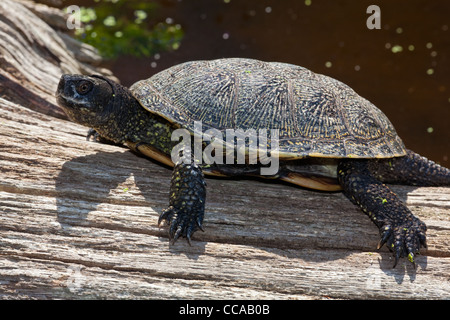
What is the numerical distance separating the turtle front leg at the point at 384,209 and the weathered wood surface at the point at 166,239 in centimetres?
11

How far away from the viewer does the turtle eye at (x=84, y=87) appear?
3223mm

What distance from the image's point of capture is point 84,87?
3242mm

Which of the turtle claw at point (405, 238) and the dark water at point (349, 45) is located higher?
the dark water at point (349, 45)

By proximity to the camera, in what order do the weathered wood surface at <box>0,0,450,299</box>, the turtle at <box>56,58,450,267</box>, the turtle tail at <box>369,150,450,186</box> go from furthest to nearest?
the turtle tail at <box>369,150,450,186</box>, the turtle at <box>56,58,450,267</box>, the weathered wood surface at <box>0,0,450,299</box>

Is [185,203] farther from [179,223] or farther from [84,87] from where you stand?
[84,87]

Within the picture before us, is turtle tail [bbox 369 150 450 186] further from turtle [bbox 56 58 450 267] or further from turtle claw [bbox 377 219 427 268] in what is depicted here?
turtle claw [bbox 377 219 427 268]

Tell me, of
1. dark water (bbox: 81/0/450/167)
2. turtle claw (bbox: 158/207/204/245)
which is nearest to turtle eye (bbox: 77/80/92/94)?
turtle claw (bbox: 158/207/204/245)

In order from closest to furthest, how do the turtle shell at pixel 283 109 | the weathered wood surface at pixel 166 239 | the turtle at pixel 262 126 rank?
the weathered wood surface at pixel 166 239, the turtle at pixel 262 126, the turtle shell at pixel 283 109

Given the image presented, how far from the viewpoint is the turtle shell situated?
10.4ft

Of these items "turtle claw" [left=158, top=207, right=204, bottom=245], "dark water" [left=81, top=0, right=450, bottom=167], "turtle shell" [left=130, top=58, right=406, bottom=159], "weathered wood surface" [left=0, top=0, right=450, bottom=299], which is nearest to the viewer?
"weathered wood surface" [left=0, top=0, right=450, bottom=299]

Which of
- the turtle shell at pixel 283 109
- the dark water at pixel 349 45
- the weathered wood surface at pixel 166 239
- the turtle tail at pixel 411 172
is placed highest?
the dark water at pixel 349 45

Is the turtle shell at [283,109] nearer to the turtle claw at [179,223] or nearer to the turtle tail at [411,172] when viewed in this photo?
the turtle tail at [411,172]

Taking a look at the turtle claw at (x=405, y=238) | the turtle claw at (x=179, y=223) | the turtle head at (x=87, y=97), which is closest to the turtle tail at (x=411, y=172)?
the turtle claw at (x=405, y=238)

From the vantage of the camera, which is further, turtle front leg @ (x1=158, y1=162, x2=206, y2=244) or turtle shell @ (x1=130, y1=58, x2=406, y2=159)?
turtle shell @ (x1=130, y1=58, x2=406, y2=159)
